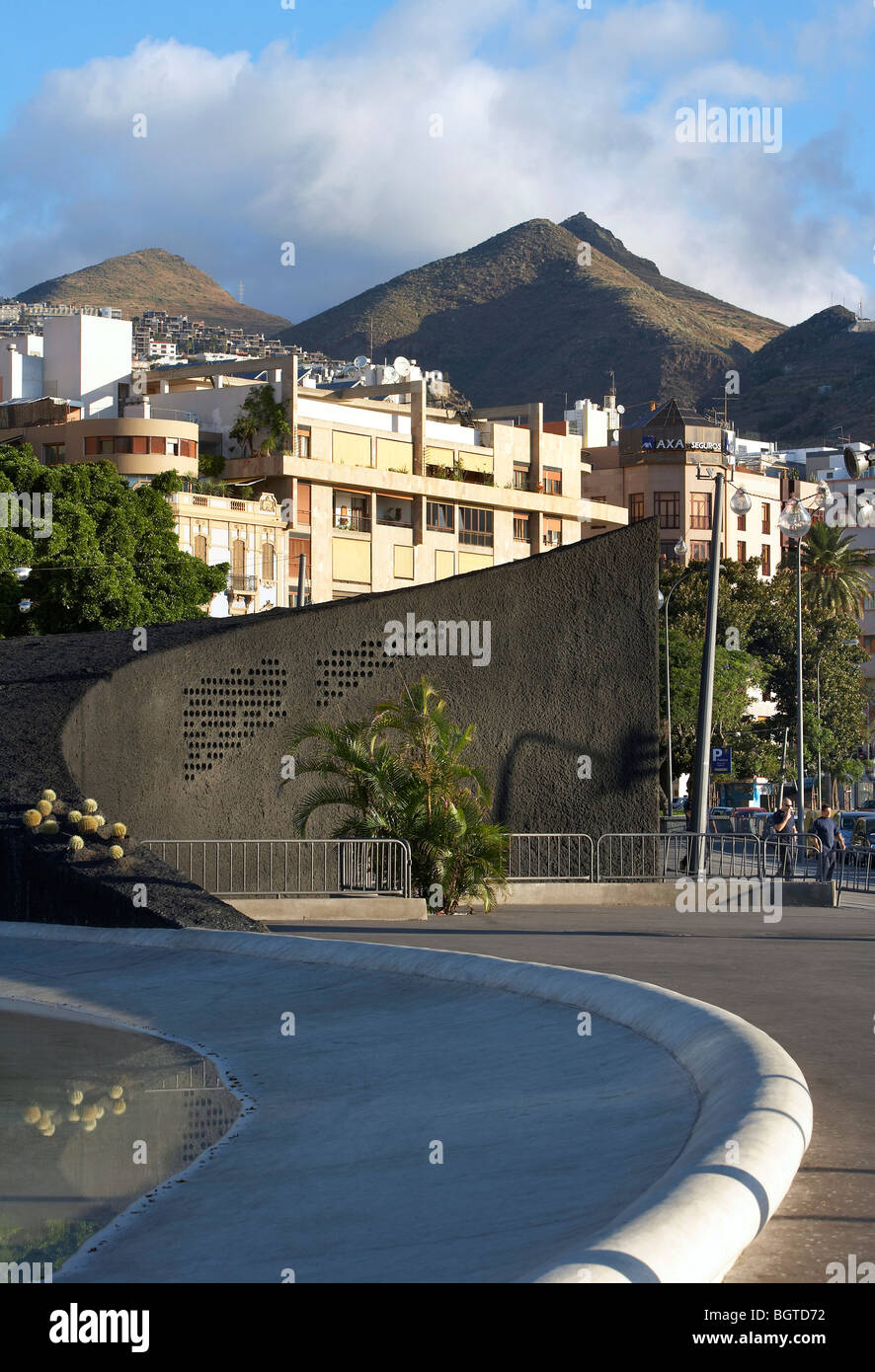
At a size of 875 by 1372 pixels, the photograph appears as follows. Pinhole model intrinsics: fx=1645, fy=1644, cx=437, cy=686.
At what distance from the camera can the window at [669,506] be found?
114312 millimetres

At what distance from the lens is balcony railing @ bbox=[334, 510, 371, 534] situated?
3570 inches

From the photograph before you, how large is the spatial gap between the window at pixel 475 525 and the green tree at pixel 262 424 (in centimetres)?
1431

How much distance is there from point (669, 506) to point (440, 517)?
81.1 feet

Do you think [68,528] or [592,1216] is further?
[68,528]

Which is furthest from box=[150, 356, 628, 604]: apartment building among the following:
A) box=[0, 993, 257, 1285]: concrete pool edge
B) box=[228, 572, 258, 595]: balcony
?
box=[0, 993, 257, 1285]: concrete pool edge

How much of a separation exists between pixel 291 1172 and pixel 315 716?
55.4 feet

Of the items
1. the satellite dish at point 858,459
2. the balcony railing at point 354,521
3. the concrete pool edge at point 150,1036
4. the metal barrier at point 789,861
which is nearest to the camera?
the concrete pool edge at point 150,1036

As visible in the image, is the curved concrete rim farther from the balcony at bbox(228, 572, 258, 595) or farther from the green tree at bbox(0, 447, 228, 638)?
the balcony at bbox(228, 572, 258, 595)

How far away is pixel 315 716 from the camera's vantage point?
83.7 ft

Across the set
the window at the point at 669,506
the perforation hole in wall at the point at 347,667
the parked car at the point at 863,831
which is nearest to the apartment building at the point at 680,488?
the window at the point at 669,506

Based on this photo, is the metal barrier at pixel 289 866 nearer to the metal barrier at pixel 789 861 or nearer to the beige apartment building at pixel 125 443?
the metal barrier at pixel 789 861

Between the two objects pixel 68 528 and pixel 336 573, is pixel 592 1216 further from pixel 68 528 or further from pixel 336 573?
pixel 336 573

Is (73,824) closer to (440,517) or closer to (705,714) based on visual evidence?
(705,714)

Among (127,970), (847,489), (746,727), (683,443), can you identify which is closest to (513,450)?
(683,443)
